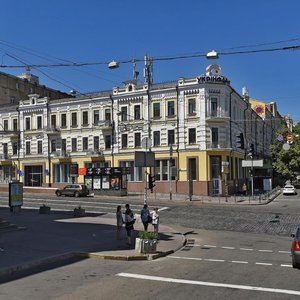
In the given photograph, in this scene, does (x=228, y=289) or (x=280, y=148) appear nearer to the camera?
(x=228, y=289)

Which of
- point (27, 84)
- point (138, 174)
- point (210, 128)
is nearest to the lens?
point (210, 128)

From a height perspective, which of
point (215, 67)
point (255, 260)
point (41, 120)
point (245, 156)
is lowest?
point (255, 260)

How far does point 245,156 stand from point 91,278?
53.8 metres

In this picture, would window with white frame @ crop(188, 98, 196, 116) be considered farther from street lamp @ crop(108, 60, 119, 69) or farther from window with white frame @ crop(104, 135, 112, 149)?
street lamp @ crop(108, 60, 119, 69)

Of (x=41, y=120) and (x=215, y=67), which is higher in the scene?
(x=215, y=67)

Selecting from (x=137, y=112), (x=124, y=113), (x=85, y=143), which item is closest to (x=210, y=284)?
(x=137, y=112)

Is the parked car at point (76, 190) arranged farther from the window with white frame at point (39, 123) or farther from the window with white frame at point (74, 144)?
the window with white frame at point (39, 123)

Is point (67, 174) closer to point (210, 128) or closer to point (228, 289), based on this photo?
point (210, 128)

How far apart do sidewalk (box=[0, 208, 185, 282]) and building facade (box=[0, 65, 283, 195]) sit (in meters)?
25.7

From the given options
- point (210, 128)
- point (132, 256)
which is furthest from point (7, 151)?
point (132, 256)

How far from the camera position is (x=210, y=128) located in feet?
173

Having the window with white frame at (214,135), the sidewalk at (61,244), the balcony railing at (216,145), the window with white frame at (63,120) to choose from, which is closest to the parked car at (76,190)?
the window with white frame at (63,120)

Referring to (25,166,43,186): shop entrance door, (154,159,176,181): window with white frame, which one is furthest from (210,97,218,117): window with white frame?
(25,166,43,186): shop entrance door

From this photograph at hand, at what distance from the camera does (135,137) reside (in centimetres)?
5688
